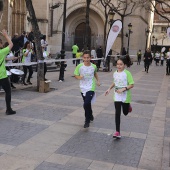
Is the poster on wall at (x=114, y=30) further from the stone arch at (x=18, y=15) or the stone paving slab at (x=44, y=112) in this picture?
the stone paving slab at (x=44, y=112)

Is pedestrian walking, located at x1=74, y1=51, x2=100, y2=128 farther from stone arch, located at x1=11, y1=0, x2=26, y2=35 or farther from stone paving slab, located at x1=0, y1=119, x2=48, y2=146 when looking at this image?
stone arch, located at x1=11, y1=0, x2=26, y2=35

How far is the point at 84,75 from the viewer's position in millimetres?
6824

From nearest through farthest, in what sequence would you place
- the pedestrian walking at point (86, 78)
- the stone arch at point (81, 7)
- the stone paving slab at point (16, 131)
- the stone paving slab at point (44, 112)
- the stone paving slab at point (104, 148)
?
the stone paving slab at point (104, 148) → the stone paving slab at point (16, 131) → the pedestrian walking at point (86, 78) → the stone paving slab at point (44, 112) → the stone arch at point (81, 7)

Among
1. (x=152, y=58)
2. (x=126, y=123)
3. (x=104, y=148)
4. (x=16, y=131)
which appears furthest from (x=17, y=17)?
(x=104, y=148)

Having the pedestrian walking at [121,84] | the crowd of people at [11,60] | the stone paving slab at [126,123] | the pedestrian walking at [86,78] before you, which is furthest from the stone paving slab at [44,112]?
the pedestrian walking at [121,84]

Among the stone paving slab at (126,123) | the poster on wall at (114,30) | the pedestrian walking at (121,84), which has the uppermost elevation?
the poster on wall at (114,30)

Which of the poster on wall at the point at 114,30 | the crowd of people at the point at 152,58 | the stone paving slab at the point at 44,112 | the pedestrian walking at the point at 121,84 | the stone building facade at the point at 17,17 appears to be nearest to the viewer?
the pedestrian walking at the point at 121,84

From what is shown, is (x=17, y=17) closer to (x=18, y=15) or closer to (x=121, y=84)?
(x=18, y=15)

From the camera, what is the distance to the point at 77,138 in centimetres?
613

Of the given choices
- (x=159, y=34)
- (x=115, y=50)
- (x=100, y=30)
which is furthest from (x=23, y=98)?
(x=159, y=34)

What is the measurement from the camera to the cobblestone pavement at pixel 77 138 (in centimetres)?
486

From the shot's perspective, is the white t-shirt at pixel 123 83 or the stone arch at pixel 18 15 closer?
the white t-shirt at pixel 123 83

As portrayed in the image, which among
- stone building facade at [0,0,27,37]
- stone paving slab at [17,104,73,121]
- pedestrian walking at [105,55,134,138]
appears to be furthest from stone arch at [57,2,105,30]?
pedestrian walking at [105,55,134,138]

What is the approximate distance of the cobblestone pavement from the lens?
4.86 metres
